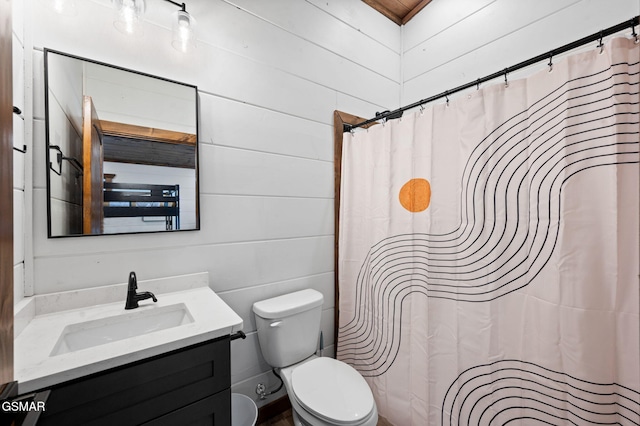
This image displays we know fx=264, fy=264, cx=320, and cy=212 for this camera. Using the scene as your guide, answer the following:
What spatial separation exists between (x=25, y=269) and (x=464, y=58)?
8.58ft

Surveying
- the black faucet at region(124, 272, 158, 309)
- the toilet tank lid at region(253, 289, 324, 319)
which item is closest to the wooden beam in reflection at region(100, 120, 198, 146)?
the black faucet at region(124, 272, 158, 309)

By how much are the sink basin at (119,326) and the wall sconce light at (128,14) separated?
4.04 feet

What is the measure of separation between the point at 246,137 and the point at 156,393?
1.22 m

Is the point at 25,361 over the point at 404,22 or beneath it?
beneath

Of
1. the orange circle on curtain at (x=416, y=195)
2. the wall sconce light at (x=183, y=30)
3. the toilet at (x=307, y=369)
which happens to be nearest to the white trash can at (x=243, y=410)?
the toilet at (x=307, y=369)

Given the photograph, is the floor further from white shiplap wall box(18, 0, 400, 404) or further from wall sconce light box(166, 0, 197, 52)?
wall sconce light box(166, 0, 197, 52)

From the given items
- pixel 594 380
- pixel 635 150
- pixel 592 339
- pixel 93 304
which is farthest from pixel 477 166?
pixel 93 304

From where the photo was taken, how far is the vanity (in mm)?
728

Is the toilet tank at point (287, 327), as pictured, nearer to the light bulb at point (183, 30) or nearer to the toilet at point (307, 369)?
the toilet at point (307, 369)

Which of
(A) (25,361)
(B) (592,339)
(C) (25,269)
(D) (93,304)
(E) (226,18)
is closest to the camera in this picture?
(A) (25,361)

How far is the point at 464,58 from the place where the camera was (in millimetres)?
1825

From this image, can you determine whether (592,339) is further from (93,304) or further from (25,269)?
(25,269)

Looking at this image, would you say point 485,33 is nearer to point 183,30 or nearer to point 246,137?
point 246,137

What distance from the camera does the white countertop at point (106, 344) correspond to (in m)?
0.72
